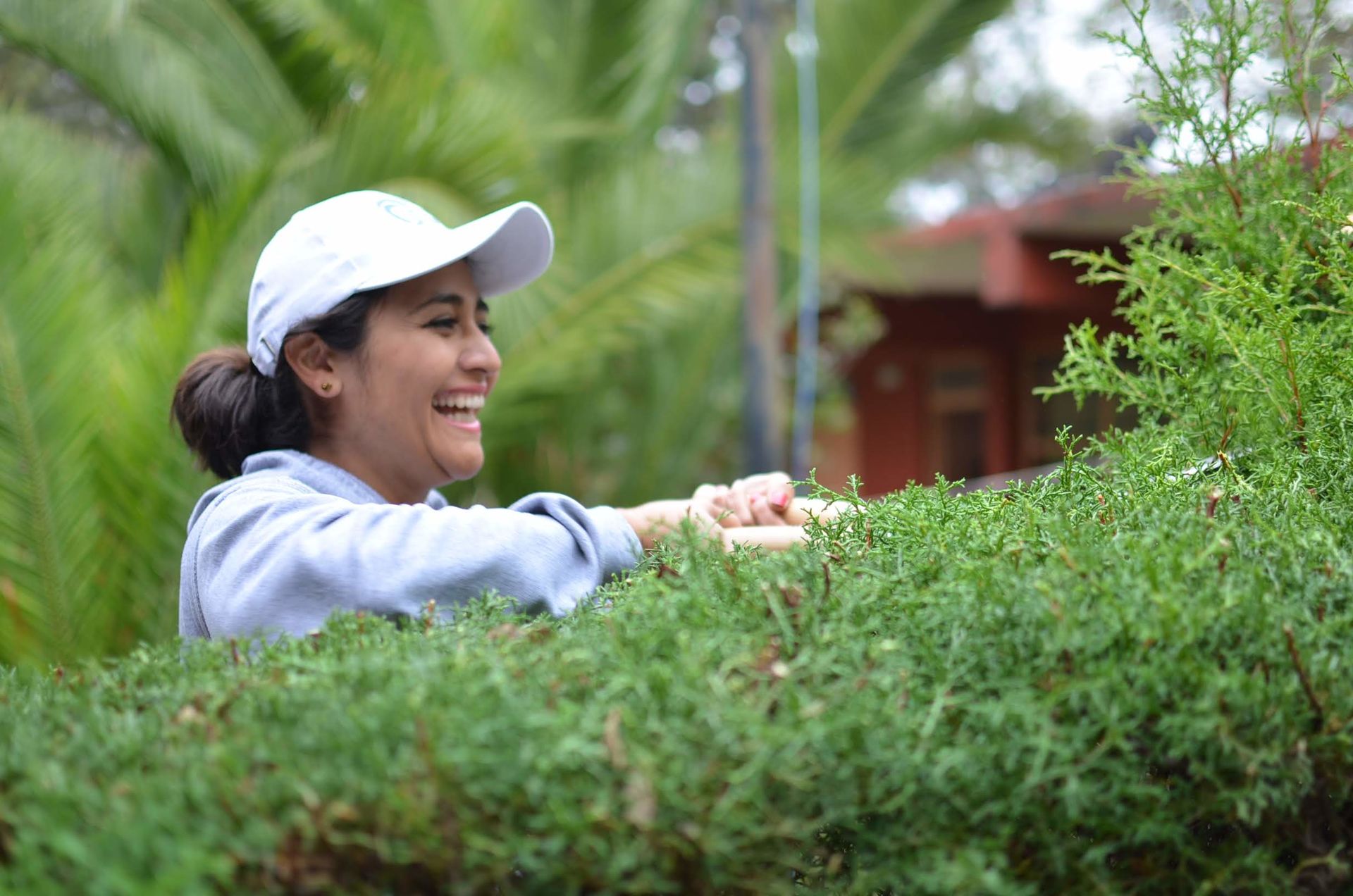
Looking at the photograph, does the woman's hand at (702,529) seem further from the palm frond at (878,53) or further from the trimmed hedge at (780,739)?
the palm frond at (878,53)

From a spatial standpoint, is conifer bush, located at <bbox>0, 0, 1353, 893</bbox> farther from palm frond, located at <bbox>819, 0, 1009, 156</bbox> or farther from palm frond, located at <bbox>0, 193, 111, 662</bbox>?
palm frond, located at <bbox>819, 0, 1009, 156</bbox>

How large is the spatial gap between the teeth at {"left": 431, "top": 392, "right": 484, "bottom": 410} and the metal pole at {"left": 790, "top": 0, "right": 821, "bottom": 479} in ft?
15.3

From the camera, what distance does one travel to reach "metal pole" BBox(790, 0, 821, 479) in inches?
273

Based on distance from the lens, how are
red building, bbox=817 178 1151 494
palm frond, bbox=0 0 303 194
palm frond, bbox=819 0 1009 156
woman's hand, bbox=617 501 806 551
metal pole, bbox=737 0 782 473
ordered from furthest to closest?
red building, bbox=817 178 1151 494, palm frond, bbox=819 0 1009 156, metal pole, bbox=737 0 782 473, palm frond, bbox=0 0 303 194, woman's hand, bbox=617 501 806 551

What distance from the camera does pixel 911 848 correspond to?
3.63 ft

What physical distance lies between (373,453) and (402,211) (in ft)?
1.50

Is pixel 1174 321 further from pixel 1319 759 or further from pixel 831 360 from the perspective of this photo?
pixel 831 360

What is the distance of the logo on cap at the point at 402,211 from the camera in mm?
2279

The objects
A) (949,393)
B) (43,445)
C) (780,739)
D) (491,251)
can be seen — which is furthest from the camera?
(949,393)

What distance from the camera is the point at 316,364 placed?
2387 millimetres

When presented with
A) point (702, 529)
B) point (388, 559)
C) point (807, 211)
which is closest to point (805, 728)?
point (388, 559)

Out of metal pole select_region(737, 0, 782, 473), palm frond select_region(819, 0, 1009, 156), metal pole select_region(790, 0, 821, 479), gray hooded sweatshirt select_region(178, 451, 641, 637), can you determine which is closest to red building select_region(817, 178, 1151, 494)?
metal pole select_region(790, 0, 821, 479)

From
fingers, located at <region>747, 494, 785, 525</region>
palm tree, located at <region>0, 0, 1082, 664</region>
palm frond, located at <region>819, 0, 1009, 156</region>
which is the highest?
palm frond, located at <region>819, 0, 1009, 156</region>

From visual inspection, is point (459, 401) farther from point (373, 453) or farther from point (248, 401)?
point (248, 401)
